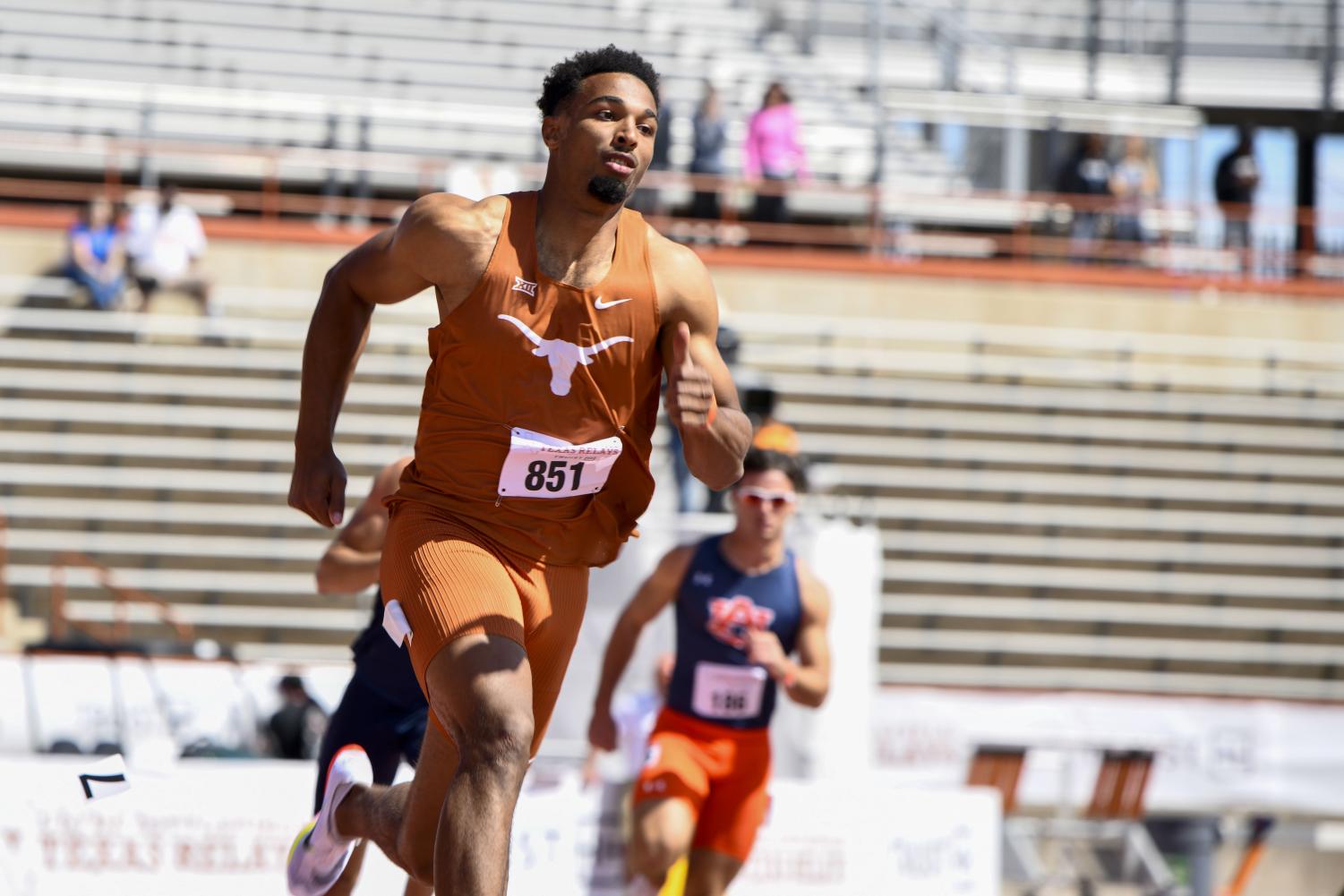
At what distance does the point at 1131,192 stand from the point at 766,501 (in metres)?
13.9

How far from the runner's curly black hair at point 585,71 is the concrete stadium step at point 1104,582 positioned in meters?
12.5

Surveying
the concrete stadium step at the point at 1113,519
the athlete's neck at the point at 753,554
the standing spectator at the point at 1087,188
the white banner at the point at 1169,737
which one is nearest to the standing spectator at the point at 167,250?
the concrete stadium step at the point at 1113,519

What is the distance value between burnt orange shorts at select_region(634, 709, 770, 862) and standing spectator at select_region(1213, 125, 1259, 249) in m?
15.2

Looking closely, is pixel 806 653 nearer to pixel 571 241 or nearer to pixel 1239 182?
pixel 571 241

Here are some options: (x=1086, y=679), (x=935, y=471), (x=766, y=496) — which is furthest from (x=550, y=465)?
(x=935, y=471)

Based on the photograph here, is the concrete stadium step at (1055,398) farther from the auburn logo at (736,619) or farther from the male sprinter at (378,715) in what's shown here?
the male sprinter at (378,715)

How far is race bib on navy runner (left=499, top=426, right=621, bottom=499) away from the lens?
5.01 m

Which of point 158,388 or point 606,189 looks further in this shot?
point 158,388

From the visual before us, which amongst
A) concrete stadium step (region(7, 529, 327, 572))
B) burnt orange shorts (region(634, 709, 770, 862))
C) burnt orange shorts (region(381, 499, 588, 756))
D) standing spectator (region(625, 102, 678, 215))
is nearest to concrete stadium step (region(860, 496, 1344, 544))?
standing spectator (region(625, 102, 678, 215))

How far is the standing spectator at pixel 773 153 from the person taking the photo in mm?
19875

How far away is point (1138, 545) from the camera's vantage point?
58.4 ft

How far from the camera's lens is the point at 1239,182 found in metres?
21.5

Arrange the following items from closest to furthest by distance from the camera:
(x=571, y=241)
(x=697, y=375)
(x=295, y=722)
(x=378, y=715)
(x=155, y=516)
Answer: (x=697, y=375) → (x=571, y=241) → (x=378, y=715) → (x=295, y=722) → (x=155, y=516)

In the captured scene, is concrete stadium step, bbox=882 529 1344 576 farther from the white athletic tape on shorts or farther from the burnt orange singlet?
the white athletic tape on shorts
